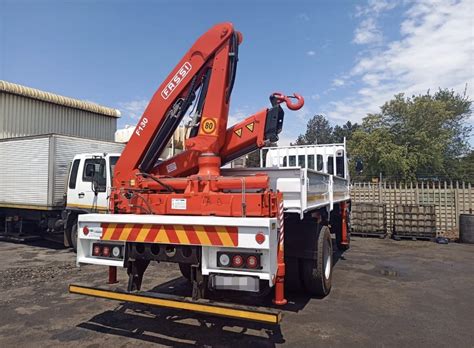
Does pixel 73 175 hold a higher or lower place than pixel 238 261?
higher

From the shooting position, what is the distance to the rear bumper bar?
3242mm

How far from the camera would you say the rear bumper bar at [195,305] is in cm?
324

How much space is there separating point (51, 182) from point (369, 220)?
11058 mm

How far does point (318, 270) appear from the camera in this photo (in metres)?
5.32

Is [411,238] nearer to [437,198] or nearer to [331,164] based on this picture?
[437,198]

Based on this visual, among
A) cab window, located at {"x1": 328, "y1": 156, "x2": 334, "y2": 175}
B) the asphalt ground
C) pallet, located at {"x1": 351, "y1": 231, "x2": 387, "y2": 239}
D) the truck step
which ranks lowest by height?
the asphalt ground

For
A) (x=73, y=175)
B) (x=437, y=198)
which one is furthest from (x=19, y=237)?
(x=437, y=198)

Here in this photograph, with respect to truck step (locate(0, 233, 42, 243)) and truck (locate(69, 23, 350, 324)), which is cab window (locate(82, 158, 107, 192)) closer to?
truck step (locate(0, 233, 42, 243))

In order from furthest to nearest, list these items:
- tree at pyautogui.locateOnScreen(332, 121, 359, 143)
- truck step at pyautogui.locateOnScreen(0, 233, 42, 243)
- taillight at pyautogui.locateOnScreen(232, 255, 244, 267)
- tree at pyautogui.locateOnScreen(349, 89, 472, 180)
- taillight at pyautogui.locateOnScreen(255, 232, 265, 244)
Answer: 1. tree at pyautogui.locateOnScreen(332, 121, 359, 143)
2. tree at pyautogui.locateOnScreen(349, 89, 472, 180)
3. truck step at pyautogui.locateOnScreen(0, 233, 42, 243)
4. taillight at pyautogui.locateOnScreen(232, 255, 244, 267)
5. taillight at pyautogui.locateOnScreen(255, 232, 265, 244)

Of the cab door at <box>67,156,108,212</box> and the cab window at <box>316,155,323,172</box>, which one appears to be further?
the cab window at <box>316,155,323,172</box>

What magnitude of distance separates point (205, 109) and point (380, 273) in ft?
17.6

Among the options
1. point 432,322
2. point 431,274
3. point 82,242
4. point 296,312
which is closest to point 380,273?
point 431,274

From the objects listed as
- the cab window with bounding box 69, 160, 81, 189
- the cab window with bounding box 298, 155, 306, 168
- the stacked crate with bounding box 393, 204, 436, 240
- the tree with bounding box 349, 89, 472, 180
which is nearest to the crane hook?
the cab window with bounding box 298, 155, 306, 168

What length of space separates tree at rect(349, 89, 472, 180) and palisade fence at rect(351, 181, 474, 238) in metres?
19.2
